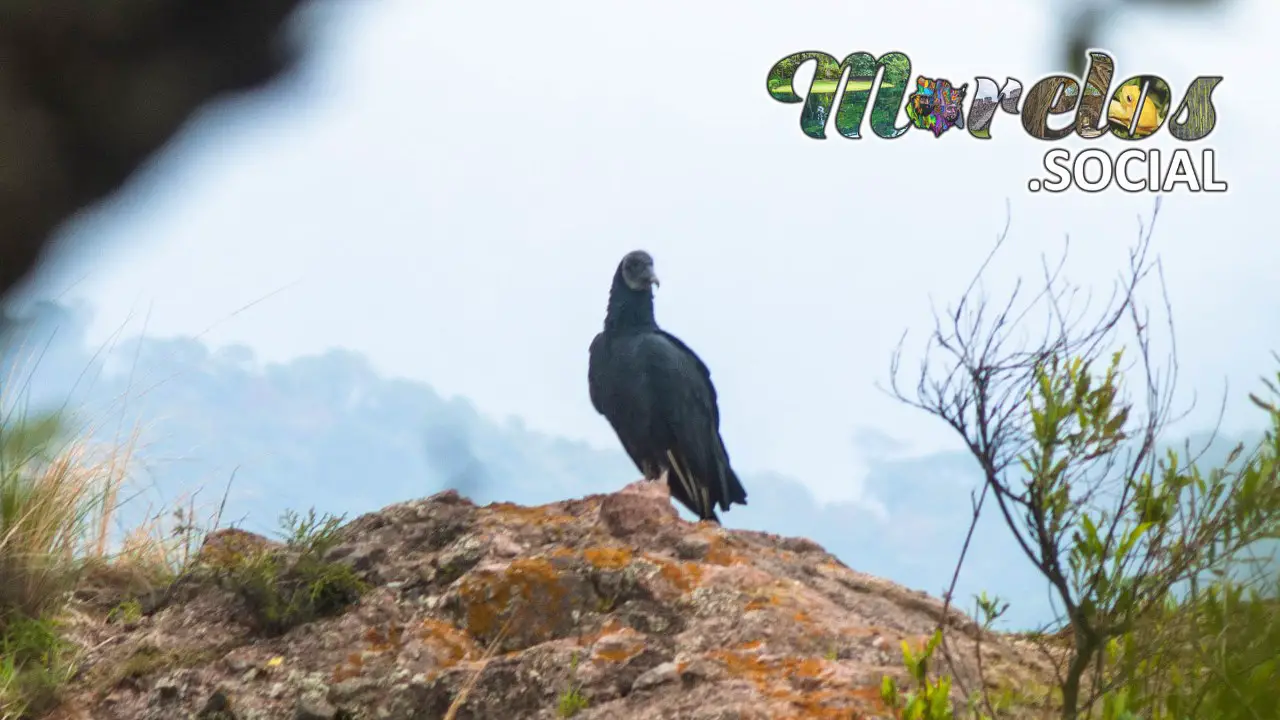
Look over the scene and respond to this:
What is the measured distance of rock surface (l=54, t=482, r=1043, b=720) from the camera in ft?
10.2

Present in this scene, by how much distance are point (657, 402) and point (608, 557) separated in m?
3.19

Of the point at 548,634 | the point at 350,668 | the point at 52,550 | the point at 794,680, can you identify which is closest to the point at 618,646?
the point at 548,634

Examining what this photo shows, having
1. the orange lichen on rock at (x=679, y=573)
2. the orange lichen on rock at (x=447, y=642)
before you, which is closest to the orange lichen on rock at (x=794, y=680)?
the orange lichen on rock at (x=679, y=573)

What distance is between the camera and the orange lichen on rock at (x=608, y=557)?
363 centimetres

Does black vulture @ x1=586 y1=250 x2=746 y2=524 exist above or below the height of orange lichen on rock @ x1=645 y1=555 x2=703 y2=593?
above

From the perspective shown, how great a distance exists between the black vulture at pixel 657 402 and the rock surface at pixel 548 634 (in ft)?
7.91

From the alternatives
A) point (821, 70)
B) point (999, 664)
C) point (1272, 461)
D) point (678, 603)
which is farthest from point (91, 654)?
point (1272, 461)

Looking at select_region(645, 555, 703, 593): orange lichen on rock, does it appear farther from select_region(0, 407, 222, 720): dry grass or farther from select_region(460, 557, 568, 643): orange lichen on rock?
select_region(0, 407, 222, 720): dry grass

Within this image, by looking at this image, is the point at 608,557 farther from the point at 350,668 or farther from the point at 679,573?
the point at 350,668

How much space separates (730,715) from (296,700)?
52.9 inches

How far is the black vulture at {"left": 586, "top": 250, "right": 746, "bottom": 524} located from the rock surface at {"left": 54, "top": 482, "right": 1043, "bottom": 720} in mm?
2411

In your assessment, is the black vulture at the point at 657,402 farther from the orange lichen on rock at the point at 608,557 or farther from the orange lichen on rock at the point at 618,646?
the orange lichen on rock at the point at 618,646

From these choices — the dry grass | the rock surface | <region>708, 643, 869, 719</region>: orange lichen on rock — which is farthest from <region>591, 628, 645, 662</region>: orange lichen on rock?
the dry grass

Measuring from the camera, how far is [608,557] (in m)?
3.68
